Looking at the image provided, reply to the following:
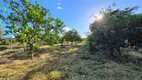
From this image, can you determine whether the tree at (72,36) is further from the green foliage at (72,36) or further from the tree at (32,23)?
the tree at (32,23)

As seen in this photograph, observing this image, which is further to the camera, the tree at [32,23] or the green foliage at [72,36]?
the green foliage at [72,36]

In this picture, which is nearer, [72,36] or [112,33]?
[112,33]

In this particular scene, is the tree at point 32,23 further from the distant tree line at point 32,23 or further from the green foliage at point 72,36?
the green foliage at point 72,36

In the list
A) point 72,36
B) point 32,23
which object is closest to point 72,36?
point 72,36

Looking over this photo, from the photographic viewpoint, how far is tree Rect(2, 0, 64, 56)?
8.55 metres

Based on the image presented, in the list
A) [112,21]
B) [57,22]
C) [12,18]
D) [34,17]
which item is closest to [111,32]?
[112,21]

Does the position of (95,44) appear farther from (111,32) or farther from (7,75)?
(7,75)

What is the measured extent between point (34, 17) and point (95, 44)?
4583mm

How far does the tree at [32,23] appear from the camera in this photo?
8.55m

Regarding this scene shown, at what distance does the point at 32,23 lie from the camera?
375 inches

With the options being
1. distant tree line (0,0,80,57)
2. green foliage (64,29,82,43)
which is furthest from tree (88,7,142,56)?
green foliage (64,29,82,43)

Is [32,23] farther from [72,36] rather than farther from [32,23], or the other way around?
[72,36]

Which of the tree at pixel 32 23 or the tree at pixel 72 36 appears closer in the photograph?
the tree at pixel 32 23

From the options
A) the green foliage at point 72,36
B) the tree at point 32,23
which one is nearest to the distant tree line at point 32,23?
the tree at point 32,23
